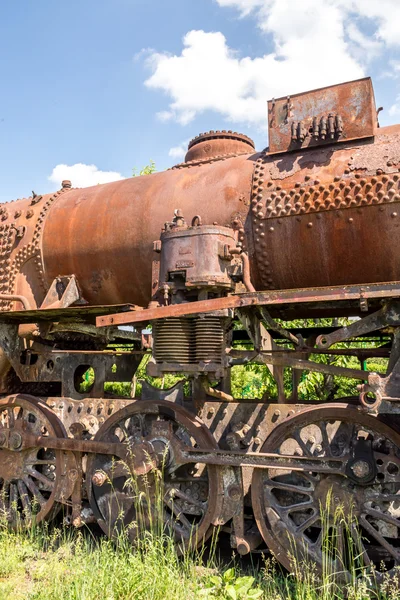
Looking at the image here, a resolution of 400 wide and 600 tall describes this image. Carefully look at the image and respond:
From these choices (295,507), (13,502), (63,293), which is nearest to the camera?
(295,507)

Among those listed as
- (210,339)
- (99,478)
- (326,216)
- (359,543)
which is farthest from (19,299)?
(359,543)

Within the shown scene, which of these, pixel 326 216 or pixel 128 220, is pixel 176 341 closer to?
pixel 128 220

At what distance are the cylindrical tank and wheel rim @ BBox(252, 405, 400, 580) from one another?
1110 mm

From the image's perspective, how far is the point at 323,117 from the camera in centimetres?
414

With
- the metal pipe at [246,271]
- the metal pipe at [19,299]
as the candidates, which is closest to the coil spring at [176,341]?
the metal pipe at [246,271]

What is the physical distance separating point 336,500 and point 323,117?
2802mm

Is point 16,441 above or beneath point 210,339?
beneath

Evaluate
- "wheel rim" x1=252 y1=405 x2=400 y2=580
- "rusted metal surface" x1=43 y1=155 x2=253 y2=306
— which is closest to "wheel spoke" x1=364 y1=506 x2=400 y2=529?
"wheel rim" x1=252 y1=405 x2=400 y2=580

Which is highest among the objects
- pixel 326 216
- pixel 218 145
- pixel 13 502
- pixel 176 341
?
pixel 218 145

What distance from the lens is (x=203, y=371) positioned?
4055mm

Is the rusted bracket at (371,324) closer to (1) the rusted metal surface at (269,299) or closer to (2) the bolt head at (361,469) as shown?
(1) the rusted metal surface at (269,299)

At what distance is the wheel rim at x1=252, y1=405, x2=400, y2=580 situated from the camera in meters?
3.48

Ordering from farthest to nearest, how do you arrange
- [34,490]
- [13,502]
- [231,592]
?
[34,490] < [13,502] < [231,592]

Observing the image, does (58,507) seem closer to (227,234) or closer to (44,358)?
(44,358)
